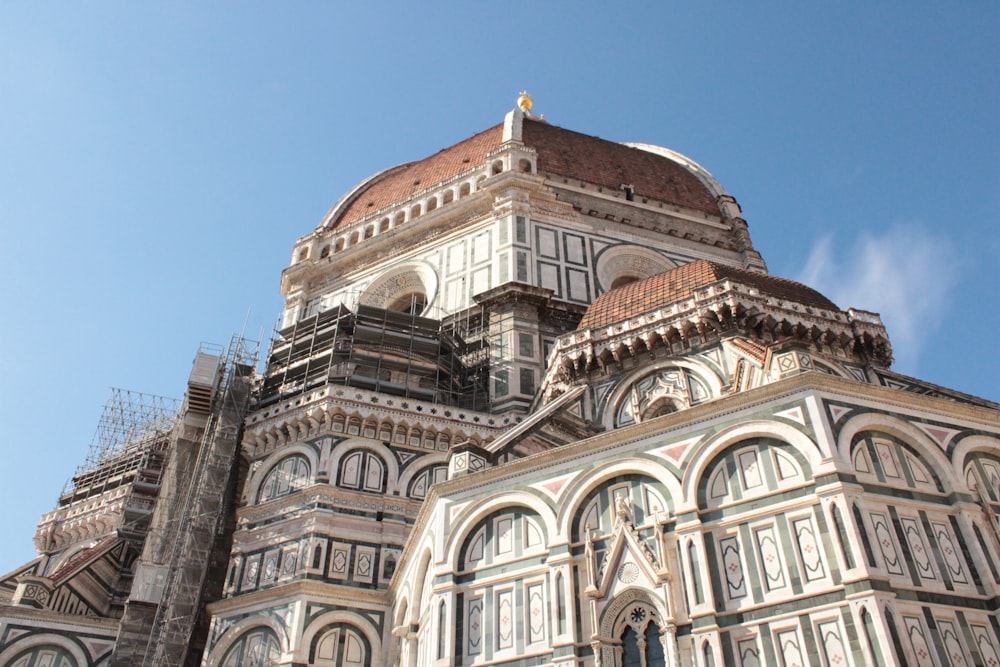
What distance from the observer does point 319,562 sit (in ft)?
61.9

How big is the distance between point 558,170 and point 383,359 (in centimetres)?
1128

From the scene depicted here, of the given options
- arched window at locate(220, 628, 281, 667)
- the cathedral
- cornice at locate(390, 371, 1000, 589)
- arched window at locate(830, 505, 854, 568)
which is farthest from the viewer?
arched window at locate(220, 628, 281, 667)

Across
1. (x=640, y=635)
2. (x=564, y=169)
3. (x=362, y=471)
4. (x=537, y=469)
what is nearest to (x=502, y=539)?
(x=537, y=469)

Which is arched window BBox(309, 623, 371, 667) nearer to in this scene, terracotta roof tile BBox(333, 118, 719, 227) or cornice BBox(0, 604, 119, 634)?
cornice BBox(0, 604, 119, 634)

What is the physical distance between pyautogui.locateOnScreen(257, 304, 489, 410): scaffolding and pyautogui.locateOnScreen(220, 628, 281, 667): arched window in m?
6.69

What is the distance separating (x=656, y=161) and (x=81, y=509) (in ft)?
84.2

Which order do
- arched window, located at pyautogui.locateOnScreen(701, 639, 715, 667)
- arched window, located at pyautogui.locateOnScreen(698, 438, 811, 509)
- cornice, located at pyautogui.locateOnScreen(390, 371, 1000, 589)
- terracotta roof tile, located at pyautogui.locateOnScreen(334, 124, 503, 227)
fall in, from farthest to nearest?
terracotta roof tile, located at pyautogui.locateOnScreen(334, 124, 503, 227) < cornice, located at pyautogui.locateOnScreen(390, 371, 1000, 589) < arched window, located at pyautogui.locateOnScreen(698, 438, 811, 509) < arched window, located at pyautogui.locateOnScreen(701, 639, 715, 667)

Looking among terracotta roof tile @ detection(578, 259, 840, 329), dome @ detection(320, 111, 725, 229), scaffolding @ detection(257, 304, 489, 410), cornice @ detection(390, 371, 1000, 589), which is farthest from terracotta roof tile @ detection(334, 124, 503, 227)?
cornice @ detection(390, 371, 1000, 589)

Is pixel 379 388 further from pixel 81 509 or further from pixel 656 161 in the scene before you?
pixel 656 161

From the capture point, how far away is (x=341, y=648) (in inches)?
703

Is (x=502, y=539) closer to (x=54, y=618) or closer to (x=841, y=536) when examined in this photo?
(x=841, y=536)

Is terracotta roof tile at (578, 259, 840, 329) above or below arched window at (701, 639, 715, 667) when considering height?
above

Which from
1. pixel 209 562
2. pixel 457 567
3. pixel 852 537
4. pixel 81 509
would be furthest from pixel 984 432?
pixel 81 509

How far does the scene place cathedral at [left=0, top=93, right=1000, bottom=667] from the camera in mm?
12164
